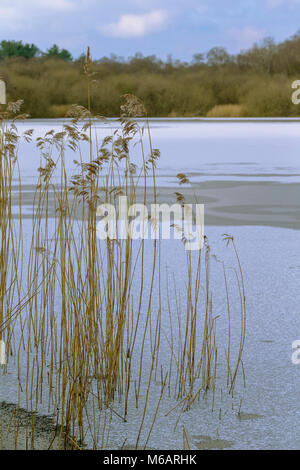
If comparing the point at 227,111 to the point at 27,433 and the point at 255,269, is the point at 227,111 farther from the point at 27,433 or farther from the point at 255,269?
the point at 27,433

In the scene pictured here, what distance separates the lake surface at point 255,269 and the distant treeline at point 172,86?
27.3 feet

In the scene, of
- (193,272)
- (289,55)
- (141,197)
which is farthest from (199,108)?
(193,272)

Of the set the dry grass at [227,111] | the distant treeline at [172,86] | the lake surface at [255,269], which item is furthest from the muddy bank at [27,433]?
the dry grass at [227,111]

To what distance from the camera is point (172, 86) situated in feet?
61.7

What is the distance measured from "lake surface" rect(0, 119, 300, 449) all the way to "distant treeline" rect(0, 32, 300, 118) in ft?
27.3

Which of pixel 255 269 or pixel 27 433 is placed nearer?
pixel 27 433

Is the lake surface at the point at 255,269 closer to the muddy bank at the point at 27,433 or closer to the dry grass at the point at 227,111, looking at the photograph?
the muddy bank at the point at 27,433

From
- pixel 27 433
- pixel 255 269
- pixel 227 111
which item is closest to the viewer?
pixel 27 433

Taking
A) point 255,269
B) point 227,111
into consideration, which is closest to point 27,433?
point 255,269

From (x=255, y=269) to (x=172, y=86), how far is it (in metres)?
16.1

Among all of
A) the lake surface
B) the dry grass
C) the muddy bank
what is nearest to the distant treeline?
the dry grass

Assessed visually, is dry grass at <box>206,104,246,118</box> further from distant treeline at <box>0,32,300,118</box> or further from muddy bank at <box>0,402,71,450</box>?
muddy bank at <box>0,402,71,450</box>
